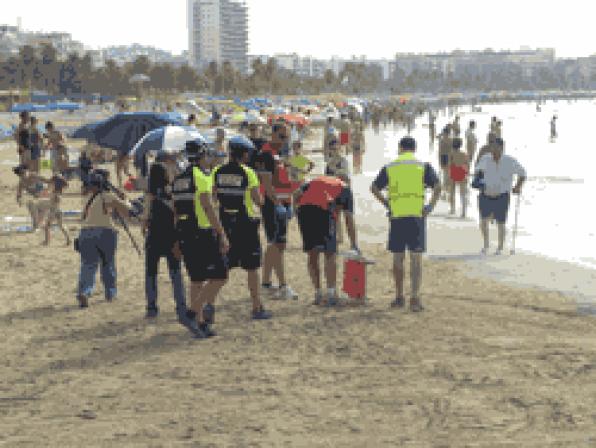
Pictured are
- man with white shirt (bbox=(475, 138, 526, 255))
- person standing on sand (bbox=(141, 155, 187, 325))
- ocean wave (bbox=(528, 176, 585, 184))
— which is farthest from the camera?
ocean wave (bbox=(528, 176, 585, 184))

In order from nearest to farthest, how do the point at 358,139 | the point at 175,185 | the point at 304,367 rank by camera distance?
the point at 304,367, the point at 175,185, the point at 358,139

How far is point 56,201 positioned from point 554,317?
6782 mm

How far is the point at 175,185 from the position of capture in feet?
22.7

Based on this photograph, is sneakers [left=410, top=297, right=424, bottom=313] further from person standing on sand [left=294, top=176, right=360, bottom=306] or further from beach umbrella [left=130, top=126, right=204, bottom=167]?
beach umbrella [left=130, top=126, right=204, bottom=167]

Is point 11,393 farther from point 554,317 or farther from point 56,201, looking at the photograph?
point 56,201

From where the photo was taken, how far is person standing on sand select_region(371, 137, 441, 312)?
789 centimetres

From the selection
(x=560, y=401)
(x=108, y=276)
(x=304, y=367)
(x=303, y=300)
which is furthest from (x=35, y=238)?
(x=560, y=401)

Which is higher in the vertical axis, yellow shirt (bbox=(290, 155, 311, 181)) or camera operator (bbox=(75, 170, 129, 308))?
yellow shirt (bbox=(290, 155, 311, 181))

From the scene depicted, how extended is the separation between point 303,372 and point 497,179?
586 cm

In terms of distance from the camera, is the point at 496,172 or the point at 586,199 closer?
the point at 496,172

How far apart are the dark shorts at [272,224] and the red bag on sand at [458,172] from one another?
702cm

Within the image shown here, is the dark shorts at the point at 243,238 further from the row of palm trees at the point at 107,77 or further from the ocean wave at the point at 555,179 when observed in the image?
the row of palm trees at the point at 107,77

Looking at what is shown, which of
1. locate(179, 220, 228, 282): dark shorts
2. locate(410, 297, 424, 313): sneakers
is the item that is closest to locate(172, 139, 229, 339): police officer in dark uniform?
locate(179, 220, 228, 282): dark shorts

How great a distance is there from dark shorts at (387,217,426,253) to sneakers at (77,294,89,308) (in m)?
3.03
